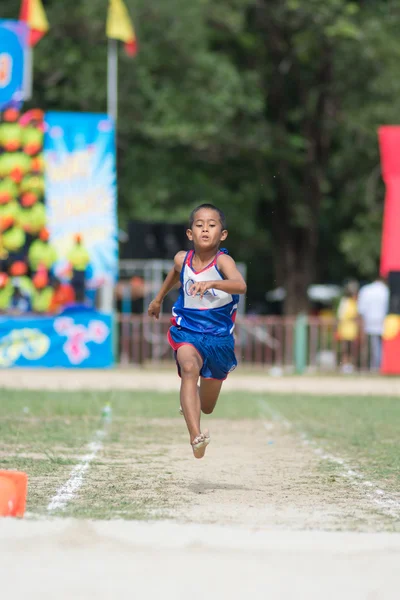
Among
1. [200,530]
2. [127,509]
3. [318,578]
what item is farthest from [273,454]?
[318,578]

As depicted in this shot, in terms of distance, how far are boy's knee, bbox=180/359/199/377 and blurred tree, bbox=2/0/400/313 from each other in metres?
22.0

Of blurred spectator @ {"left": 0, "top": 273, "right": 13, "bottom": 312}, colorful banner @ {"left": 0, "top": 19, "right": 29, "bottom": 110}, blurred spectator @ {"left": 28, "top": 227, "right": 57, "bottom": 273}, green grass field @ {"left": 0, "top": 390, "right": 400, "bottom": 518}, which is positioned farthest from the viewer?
blurred spectator @ {"left": 28, "top": 227, "right": 57, "bottom": 273}

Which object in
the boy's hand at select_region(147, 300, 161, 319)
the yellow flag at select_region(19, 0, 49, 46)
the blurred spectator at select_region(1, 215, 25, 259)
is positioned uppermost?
the yellow flag at select_region(19, 0, 49, 46)

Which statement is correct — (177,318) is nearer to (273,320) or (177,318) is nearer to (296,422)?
(296,422)

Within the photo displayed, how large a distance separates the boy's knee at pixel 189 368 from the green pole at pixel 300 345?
52.1ft

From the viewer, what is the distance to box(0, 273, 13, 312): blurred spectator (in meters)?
22.4

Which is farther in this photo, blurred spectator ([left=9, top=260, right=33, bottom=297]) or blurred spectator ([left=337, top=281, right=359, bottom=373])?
blurred spectator ([left=337, top=281, right=359, bottom=373])

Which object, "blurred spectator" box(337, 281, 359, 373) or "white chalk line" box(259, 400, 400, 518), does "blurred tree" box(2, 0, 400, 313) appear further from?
"white chalk line" box(259, 400, 400, 518)

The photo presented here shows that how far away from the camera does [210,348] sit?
316 inches

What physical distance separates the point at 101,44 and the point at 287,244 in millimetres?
7514

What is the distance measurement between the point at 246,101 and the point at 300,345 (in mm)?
9058

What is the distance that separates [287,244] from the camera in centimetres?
3322

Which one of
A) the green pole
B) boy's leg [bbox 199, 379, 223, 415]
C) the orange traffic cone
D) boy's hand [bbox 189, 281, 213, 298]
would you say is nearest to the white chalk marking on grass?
the orange traffic cone

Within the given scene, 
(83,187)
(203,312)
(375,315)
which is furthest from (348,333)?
(203,312)
